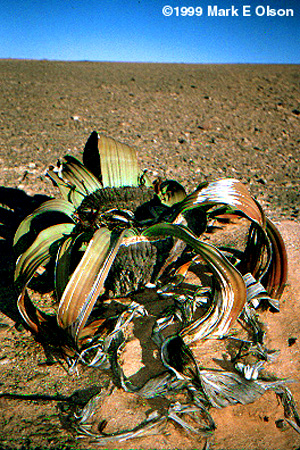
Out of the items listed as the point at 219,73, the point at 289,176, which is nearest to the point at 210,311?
the point at 289,176

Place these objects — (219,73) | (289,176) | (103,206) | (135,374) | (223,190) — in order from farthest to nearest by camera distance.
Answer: (219,73), (289,176), (103,206), (223,190), (135,374)

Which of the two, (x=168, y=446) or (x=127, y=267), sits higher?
(x=127, y=267)

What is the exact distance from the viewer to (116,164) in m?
1.93

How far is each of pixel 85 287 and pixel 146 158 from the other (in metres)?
2.09

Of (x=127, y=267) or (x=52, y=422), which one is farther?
(x=127, y=267)

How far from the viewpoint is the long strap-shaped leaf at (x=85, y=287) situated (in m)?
1.23

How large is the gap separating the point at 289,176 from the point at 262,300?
69.5 inches

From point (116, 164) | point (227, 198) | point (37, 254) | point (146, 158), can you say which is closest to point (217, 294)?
point (227, 198)

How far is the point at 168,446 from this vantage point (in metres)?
1.09

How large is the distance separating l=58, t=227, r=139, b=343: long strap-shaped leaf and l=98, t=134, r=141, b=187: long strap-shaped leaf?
629 mm

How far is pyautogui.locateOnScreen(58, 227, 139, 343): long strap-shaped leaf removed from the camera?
1231 mm

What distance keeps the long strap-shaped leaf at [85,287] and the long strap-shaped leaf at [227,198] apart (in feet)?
1.07

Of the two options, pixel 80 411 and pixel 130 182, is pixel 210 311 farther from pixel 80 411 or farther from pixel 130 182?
pixel 130 182

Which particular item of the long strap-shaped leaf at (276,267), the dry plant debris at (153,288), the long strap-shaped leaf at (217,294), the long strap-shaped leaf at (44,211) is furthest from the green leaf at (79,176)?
the long strap-shaped leaf at (276,267)
